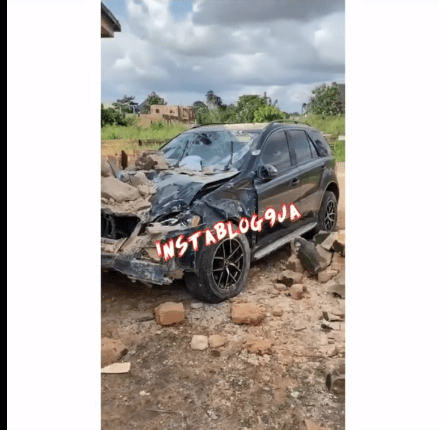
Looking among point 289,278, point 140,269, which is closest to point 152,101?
point 140,269

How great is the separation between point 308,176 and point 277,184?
0.80 feet

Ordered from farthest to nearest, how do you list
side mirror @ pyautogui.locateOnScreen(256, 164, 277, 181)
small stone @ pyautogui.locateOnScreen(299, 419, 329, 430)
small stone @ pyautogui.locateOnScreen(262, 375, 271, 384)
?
1. side mirror @ pyautogui.locateOnScreen(256, 164, 277, 181)
2. small stone @ pyautogui.locateOnScreen(262, 375, 271, 384)
3. small stone @ pyautogui.locateOnScreen(299, 419, 329, 430)

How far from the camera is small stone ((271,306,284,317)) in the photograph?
3.37m

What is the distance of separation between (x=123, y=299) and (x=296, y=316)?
1.16m

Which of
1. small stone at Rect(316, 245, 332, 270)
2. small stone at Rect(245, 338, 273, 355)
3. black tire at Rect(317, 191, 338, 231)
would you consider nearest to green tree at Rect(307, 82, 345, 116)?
black tire at Rect(317, 191, 338, 231)

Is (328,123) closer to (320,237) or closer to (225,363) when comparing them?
(320,237)

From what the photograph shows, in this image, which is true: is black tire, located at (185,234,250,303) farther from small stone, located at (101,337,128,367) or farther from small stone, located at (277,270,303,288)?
small stone, located at (101,337,128,367)

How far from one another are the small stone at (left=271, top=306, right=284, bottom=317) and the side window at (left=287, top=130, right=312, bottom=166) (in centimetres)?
104

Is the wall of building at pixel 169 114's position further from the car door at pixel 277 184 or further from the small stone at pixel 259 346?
the small stone at pixel 259 346

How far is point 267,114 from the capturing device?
11.4 feet

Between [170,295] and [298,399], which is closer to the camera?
[298,399]
